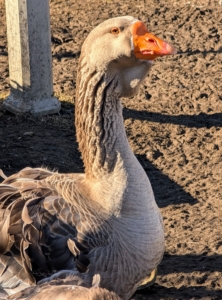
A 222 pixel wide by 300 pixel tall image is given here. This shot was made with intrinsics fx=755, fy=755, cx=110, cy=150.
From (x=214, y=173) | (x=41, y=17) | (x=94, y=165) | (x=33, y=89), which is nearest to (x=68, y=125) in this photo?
(x=33, y=89)

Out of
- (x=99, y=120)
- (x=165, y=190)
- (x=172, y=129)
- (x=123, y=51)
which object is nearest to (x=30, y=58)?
(x=172, y=129)

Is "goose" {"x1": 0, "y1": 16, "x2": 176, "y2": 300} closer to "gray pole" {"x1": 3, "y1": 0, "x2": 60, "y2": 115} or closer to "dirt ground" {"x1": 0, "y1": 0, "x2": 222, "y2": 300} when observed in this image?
"dirt ground" {"x1": 0, "y1": 0, "x2": 222, "y2": 300}

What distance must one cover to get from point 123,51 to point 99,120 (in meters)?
0.53

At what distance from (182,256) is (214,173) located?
4.81 ft

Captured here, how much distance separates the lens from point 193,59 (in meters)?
10.0

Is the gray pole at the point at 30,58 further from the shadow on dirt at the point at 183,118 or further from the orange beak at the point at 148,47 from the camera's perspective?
the orange beak at the point at 148,47

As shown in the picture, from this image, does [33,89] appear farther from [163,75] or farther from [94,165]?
[94,165]

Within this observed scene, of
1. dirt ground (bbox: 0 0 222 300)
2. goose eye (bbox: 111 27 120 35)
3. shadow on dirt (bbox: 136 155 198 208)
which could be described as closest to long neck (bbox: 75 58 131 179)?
goose eye (bbox: 111 27 120 35)

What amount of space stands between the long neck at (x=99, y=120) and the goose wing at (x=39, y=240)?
12.0 inches

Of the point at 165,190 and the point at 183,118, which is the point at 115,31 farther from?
the point at 183,118

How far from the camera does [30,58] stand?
28.1ft

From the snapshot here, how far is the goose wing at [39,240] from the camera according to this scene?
193 inches

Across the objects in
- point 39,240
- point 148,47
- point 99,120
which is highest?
point 148,47

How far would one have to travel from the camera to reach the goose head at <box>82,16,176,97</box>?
16.4ft
